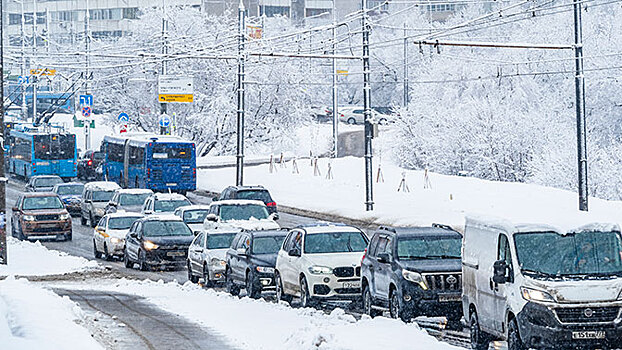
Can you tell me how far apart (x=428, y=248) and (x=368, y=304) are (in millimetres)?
1643

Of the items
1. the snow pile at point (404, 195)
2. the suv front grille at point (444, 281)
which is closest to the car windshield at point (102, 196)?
the snow pile at point (404, 195)

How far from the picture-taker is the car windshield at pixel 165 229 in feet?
106

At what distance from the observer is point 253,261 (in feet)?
79.6

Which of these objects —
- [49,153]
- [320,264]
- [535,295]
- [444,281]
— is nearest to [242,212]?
[320,264]

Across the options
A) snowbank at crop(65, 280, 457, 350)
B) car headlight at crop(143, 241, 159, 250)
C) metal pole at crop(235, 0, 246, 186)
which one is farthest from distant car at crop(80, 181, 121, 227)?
snowbank at crop(65, 280, 457, 350)

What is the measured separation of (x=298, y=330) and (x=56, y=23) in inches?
5834

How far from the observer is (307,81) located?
80.1m

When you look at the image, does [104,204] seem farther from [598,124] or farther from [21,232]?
[598,124]

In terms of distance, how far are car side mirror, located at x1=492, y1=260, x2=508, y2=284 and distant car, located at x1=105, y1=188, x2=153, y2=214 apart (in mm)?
29582

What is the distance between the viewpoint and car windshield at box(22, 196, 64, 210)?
42.5 m

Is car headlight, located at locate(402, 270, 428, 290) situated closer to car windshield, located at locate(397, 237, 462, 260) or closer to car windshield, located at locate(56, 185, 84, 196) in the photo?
car windshield, located at locate(397, 237, 462, 260)

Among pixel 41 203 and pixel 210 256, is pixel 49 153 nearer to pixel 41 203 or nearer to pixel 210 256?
pixel 41 203

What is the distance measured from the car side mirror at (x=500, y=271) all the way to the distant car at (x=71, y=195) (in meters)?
39.0

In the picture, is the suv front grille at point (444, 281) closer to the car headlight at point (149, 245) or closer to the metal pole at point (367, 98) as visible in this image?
the car headlight at point (149, 245)
